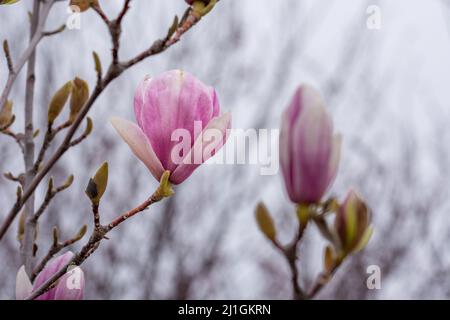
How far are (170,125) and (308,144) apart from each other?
9.0 inches

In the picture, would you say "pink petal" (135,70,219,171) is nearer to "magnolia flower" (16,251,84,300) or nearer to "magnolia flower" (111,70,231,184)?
"magnolia flower" (111,70,231,184)

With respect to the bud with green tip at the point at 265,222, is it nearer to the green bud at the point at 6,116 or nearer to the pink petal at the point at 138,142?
the pink petal at the point at 138,142

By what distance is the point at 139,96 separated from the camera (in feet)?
2.54

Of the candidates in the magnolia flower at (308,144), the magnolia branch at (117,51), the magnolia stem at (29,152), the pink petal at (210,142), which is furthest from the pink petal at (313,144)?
the magnolia stem at (29,152)

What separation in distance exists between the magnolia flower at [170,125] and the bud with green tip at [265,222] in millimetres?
133

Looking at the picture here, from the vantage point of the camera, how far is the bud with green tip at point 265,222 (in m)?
0.60

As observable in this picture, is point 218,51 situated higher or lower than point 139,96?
lower

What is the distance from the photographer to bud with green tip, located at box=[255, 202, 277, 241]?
1.98ft

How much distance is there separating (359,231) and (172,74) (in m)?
0.31

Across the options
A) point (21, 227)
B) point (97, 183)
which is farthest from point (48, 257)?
point (97, 183)

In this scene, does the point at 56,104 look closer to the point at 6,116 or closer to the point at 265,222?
the point at 6,116

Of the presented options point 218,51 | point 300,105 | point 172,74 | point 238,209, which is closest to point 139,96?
point 172,74

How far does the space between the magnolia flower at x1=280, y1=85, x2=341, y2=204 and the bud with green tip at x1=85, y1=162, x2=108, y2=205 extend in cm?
24
